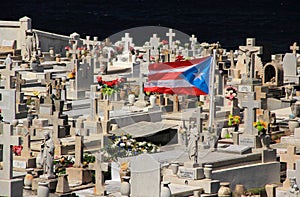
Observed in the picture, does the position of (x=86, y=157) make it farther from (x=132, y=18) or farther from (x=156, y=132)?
(x=132, y=18)

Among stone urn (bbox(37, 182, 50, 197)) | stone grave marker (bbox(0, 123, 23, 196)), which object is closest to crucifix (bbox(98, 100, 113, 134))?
stone grave marker (bbox(0, 123, 23, 196))

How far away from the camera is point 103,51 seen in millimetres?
46562

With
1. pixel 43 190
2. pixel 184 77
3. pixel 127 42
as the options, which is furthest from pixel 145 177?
pixel 127 42

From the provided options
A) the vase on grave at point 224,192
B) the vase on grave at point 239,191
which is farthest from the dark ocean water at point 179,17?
the vase on grave at point 224,192

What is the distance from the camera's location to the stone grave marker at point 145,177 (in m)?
22.6

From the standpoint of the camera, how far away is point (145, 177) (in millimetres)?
22719

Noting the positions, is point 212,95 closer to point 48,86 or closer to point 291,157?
point 291,157

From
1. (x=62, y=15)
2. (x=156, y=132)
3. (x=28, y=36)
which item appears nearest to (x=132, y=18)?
(x=62, y=15)

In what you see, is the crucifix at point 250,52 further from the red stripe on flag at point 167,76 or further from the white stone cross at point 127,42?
the red stripe on flag at point 167,76

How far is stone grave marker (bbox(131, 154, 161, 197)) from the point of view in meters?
22.6

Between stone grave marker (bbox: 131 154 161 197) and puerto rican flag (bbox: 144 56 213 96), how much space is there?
9.30m

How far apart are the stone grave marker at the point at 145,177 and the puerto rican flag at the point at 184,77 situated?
9.30 metres

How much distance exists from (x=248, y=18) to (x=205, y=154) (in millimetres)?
87885

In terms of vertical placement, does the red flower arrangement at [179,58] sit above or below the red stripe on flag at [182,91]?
above
